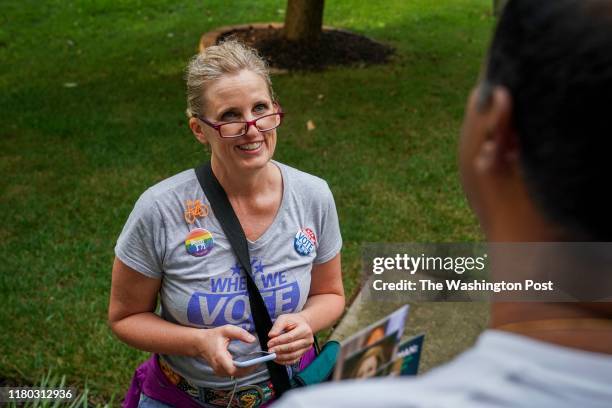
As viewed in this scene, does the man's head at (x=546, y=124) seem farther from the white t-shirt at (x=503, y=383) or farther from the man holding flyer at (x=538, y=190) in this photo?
Result: the white t-shirt at (x=503, y=383)

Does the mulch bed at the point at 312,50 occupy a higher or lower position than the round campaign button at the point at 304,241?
higher

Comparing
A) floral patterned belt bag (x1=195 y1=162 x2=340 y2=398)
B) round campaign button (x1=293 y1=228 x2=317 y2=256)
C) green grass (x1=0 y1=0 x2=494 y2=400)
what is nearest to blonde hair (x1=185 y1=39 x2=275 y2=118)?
floral patterned belt bag (x1=195 y1=162 x2=340 y2=398)

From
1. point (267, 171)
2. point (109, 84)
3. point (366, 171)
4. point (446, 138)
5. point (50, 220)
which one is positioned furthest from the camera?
point (109, 84)

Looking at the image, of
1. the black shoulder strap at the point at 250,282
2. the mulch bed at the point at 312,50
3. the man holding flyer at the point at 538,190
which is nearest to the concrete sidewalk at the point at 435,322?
the black shoulder strap at the point at 250,282

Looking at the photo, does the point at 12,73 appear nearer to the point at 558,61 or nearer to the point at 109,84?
the point at 109,84

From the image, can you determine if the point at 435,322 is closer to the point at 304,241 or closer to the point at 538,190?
the point at 304,241

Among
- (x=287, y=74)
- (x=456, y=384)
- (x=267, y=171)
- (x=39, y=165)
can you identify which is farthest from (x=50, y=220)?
(x=456, y=384)

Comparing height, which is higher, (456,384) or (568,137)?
(568,137)

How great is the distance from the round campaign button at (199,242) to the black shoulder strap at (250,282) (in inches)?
2.1

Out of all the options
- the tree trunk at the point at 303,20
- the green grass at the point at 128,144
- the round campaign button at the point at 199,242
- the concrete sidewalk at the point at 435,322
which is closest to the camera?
the round campaign button at the point at 199,242

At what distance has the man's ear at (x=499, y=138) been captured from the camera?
2.63 feet

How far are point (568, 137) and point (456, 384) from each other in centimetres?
27

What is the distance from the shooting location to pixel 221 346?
6.78ft

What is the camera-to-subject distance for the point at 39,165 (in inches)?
240
